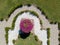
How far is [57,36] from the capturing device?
2.18ft

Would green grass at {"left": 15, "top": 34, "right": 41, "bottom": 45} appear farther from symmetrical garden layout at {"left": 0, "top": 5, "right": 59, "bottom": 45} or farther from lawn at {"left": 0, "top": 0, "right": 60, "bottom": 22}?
lawn at {"left": 0, "top": 0, "right": 60, "bottom": 22}

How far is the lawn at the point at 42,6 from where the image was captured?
2.17 ft

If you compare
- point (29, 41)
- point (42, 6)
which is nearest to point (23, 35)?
point (29, 41)

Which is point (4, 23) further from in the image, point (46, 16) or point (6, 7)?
point (46, 16)

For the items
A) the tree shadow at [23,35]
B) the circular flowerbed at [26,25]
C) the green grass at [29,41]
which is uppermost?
the circular flowerbed at [26,25]

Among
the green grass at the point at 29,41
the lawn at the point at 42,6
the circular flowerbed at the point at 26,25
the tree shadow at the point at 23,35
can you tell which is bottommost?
the green grass at the point at 29,41

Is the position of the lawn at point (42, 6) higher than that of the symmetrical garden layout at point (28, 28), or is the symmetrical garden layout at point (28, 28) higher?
the lawn at point (42, 6)

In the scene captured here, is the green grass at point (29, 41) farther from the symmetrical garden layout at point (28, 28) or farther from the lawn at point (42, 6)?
the lawn at point (42, 6)

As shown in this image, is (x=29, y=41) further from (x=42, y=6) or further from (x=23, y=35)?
(x=42, y=6)

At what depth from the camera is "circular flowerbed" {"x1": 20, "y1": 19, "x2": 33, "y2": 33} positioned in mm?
667

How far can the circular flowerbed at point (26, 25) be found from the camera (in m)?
0.67

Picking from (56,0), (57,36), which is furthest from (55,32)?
(56,0)

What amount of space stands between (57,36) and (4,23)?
209 mm

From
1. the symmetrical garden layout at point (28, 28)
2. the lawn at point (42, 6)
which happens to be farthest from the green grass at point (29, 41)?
the lawn at point (42, 6)
